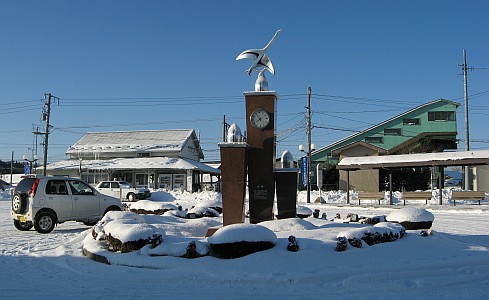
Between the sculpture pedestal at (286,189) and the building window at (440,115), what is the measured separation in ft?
127

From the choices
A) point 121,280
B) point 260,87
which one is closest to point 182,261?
point 121,280

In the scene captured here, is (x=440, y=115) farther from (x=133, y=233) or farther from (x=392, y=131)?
(x=133, y=233)

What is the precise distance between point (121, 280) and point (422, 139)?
44477mm

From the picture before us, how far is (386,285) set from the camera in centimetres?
702

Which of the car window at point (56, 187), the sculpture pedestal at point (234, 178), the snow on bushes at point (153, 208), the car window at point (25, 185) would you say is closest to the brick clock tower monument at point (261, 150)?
the sculpture pedestal at point (234, 178)

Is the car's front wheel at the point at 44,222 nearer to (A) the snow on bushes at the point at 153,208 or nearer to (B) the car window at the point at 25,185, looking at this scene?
(B) the car window at the point at 25,185

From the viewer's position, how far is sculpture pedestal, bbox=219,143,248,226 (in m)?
12.5

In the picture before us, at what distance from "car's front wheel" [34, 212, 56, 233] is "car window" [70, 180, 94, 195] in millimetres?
1114

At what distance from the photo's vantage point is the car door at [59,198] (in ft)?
47.9

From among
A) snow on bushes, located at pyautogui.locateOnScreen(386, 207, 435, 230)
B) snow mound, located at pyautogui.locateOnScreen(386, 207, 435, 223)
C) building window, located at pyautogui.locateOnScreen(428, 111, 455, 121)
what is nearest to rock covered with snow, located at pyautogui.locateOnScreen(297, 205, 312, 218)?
snow mound, located at pyautogui.locateOnScreen(386, 207, 435, 223)

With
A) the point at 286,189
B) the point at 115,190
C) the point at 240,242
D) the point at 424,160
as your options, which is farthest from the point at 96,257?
the point at 115,190

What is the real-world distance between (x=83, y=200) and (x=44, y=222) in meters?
1.44

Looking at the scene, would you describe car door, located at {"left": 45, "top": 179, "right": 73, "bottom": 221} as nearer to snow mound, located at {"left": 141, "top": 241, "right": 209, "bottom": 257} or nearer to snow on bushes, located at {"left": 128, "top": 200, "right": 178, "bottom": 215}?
snow on bushes, located at {"left": 128, "top": 200, "right": 178, "bottom": 215}

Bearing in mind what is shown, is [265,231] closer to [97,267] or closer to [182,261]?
[182,261]
